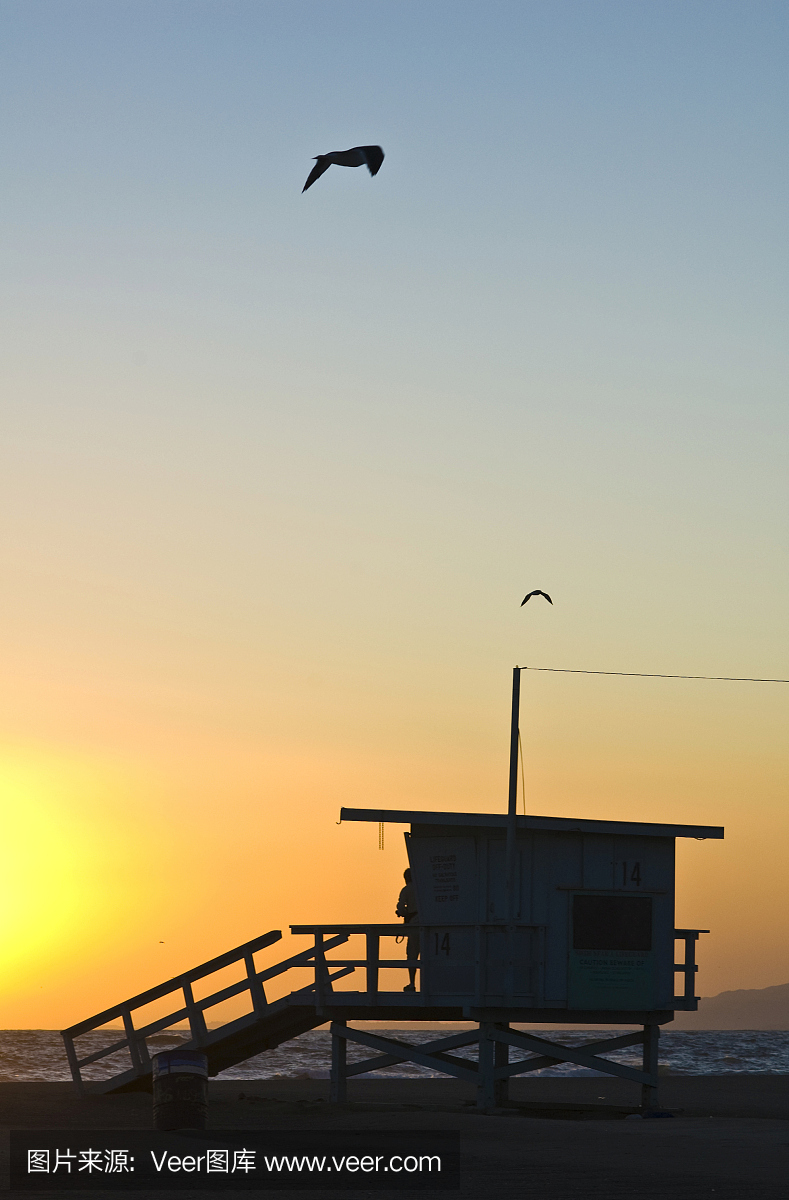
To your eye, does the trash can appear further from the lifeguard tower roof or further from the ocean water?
the ocean water

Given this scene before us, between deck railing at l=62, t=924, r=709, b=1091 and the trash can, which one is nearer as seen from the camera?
the trash can

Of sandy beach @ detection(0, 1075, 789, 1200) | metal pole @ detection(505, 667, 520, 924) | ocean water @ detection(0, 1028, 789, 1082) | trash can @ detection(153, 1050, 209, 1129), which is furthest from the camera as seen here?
ocean water @ detection(0, 1028, 789, 1082)

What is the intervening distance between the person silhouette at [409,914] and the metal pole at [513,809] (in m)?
1.69

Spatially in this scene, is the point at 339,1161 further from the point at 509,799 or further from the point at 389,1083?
the point at 389,1083

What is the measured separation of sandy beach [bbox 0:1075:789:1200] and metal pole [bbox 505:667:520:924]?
3167 mm

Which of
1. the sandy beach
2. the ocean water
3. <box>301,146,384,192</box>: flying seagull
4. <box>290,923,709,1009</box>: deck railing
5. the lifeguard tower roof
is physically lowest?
the ocean water

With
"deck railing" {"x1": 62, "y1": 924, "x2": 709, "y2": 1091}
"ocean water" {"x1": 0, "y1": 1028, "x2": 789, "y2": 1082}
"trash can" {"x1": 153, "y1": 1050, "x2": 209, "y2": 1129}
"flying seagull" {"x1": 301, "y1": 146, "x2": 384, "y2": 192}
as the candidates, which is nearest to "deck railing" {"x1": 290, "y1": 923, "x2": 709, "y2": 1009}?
"deck railing" {"x1": 62, "y1": 924, "x2": 709, "y2": 1091}

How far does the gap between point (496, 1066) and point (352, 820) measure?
4885 mm

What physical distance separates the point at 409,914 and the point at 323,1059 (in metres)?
33.9

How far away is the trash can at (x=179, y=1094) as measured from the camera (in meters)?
18.2

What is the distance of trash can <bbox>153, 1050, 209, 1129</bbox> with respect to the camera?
1816 centimetres

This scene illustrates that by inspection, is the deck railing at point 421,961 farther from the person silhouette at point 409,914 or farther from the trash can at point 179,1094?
the trash can at point 179,1094

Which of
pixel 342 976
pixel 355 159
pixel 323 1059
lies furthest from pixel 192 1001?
pixel 323 1059

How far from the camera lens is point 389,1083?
32.0m
